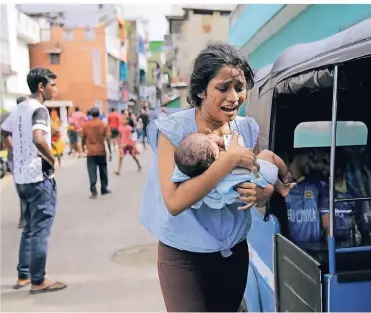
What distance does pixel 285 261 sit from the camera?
2584mm

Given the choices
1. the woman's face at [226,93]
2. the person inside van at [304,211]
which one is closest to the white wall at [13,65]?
the person inside van at [304,211]

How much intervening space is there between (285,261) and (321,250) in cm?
58

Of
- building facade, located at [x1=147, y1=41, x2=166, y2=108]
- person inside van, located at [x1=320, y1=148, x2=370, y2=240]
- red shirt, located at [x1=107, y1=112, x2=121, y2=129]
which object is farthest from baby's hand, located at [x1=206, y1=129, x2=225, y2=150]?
building facade, located at [x1=147, y1=41, x2=166, y2=108]

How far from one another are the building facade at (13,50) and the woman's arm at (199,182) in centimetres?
1688

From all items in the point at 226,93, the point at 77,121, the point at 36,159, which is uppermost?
the point at 226,93

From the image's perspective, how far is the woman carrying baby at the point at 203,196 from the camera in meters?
1.59

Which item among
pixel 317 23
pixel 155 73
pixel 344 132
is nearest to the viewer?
pixel 344 132

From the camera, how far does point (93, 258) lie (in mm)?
5066

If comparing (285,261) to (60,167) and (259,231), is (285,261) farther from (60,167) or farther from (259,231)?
(60,167)

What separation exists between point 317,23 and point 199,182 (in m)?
6.37

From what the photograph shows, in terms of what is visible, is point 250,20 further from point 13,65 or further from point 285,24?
point 13,65

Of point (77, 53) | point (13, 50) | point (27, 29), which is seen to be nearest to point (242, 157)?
point (13, 50)

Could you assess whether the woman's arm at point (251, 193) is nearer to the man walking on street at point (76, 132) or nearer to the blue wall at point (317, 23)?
the blue wall at point (317, 23)

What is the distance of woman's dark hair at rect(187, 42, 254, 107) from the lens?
1651mm
